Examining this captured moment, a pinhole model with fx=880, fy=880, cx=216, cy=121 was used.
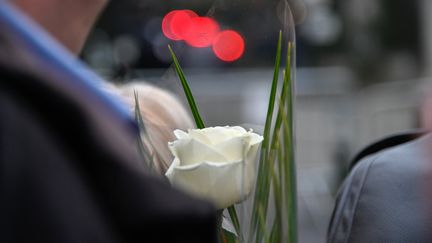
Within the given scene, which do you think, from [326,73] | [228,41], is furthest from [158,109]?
[326,73]

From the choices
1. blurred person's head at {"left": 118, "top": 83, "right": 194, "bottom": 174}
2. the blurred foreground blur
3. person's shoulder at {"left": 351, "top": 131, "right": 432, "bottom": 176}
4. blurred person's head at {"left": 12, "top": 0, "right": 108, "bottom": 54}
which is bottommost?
the blurred foreground blur

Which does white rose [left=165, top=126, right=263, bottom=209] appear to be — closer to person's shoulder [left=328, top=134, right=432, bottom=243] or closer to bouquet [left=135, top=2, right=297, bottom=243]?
bouquet [left=135, top=2, right=297, bottom=243]

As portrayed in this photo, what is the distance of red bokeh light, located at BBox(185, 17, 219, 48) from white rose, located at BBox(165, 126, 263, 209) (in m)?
0.27

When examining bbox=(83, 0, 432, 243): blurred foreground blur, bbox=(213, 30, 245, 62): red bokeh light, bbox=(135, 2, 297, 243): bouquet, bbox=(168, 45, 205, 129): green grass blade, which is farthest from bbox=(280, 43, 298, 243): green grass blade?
bbox=(83, 0, 432, 243): blurred foreground blur

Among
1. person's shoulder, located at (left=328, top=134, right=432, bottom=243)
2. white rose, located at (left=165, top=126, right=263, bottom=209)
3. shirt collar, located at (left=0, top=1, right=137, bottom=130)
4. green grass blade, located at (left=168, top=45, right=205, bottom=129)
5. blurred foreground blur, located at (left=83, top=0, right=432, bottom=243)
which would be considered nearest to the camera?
shirt collar, located at (left=0, top=1, right=137, bottom=130)

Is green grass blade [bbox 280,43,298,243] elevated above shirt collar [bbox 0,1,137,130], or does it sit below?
below

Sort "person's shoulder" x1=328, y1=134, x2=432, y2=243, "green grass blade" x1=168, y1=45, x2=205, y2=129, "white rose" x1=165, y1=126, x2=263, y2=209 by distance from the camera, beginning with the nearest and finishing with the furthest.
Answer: "white rose" x1=165, y1=126, x2=263, y2=209, "green grass blade" x1=168, y1=45, x2=205, y2=129, "person's shoulder" x1=328, y1=134, x2=432, y2=243

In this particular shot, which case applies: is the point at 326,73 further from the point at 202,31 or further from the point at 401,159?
the point at 202,31

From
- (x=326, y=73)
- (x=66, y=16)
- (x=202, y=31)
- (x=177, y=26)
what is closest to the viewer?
(x=66, y=16)

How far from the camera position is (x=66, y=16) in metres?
1.24

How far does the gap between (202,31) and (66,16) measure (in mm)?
296

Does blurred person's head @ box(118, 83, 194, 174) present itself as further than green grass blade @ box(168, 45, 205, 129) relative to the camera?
Yes

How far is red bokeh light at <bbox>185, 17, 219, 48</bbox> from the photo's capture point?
1.38m

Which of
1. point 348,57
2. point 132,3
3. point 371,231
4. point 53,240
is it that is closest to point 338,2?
point 348,57
